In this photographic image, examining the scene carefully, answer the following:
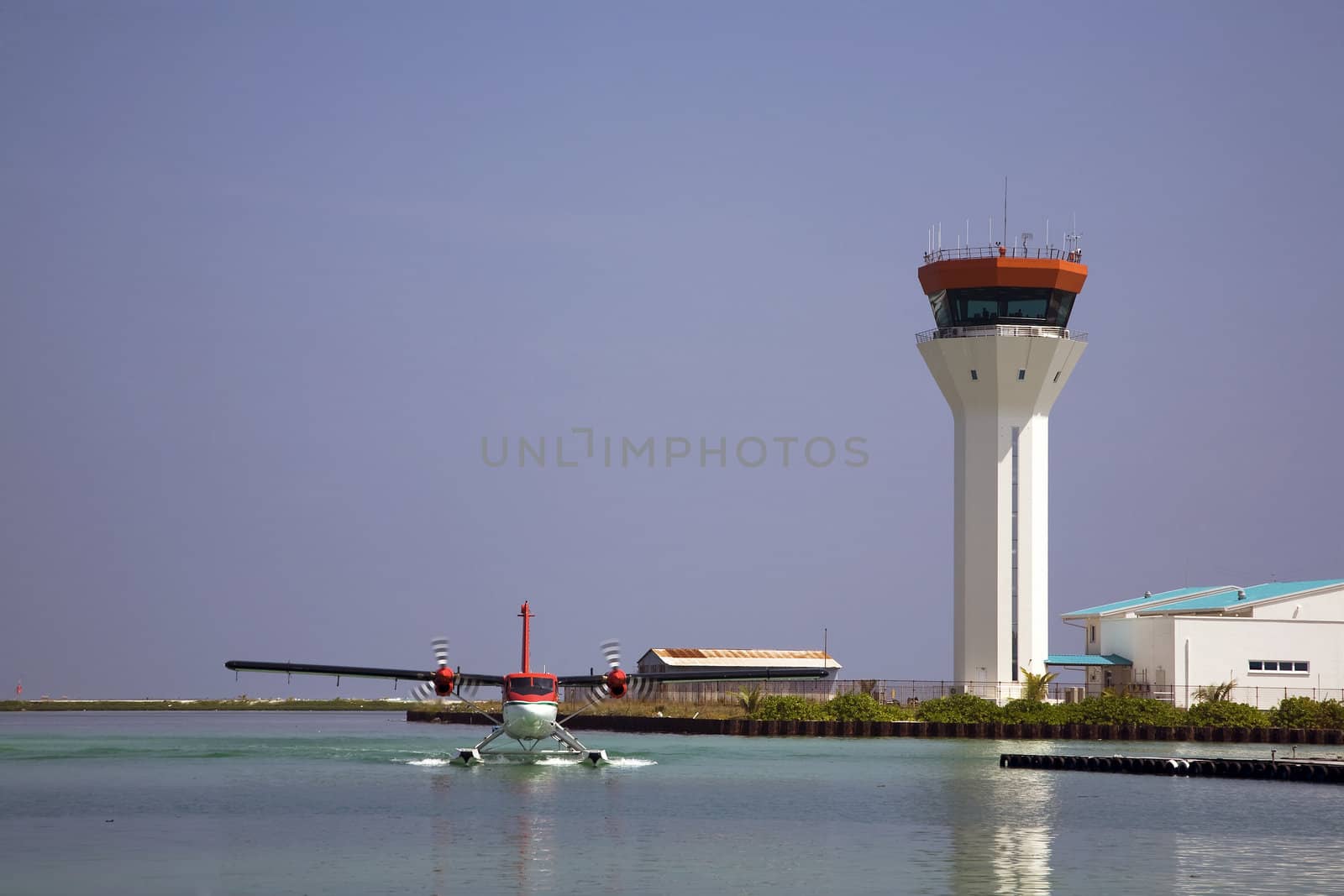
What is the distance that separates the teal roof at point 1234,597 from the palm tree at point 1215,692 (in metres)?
5.53

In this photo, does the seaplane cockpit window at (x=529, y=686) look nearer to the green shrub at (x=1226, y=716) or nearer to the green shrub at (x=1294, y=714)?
the green shrub at (x=1226, y=716)

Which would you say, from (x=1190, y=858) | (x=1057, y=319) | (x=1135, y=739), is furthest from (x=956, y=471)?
(x=1190, y=858)

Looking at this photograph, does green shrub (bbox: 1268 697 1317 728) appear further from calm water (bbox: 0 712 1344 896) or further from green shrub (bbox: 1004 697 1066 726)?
calm water (bbox: 0 712 1344 896)

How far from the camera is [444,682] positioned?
56.7 meters

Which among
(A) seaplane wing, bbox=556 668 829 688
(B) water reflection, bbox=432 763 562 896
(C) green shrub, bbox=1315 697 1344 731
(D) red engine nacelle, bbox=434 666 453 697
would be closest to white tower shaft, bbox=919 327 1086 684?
(C) green shrub, bbox=1315 697 1344 731

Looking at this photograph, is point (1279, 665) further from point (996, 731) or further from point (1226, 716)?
point (996, 731)

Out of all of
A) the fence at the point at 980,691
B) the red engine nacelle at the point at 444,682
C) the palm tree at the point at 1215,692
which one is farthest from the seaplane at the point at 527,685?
the palm tree at the point at 1215,692

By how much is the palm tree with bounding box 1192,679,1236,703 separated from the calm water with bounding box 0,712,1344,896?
2149 cm

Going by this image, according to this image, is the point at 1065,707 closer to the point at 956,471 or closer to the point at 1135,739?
the point at 1135,739

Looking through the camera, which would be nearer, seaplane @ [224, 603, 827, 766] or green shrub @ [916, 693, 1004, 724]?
seaplane @ [224, 603, 827, 766]

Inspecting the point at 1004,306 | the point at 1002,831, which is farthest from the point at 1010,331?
the point at 1002,831

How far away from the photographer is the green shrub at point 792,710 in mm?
85000

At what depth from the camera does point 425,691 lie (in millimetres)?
59000

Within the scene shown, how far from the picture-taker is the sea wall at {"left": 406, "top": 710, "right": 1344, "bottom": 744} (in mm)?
76312
